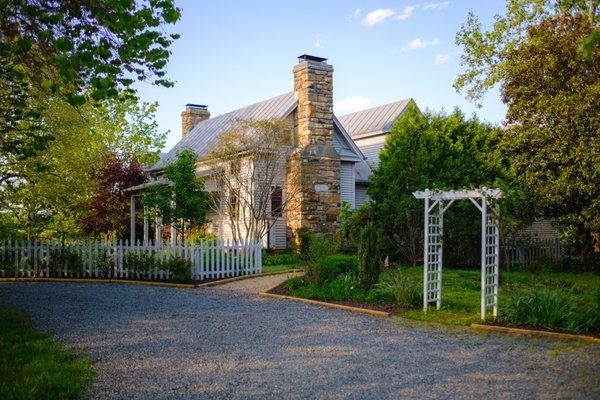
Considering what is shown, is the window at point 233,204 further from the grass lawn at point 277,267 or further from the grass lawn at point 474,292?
the grass lawn at point 474,292

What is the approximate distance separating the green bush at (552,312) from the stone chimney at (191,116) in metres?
23.0

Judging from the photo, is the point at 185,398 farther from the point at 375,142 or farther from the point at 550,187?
the point at 375,142

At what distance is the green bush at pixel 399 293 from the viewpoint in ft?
34.7

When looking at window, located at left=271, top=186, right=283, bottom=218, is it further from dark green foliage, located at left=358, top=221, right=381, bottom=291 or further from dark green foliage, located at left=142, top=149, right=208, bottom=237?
dark green foliage, located at left=358, top=221, right=381, bottom=291

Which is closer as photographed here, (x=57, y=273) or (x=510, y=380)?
(x=510, y=380)

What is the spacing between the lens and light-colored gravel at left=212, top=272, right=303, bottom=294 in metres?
13.3

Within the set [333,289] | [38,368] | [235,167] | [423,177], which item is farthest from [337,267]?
[38,368]

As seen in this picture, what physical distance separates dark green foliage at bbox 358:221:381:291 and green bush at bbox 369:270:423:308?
25 cm

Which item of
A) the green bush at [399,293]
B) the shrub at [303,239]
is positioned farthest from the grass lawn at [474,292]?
the shrub at [303,239]

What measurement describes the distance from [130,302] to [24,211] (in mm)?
15735

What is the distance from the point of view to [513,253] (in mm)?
20406

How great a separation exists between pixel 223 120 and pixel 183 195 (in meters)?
10.5

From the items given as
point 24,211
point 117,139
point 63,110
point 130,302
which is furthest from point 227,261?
point 117,139

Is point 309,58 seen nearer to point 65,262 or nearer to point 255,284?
point 255,284
